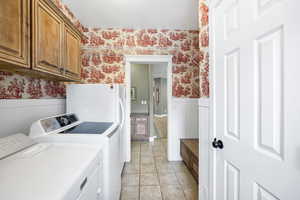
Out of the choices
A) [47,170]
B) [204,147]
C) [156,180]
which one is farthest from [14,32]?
[156,180]

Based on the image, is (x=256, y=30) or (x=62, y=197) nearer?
(x=62, y=197)

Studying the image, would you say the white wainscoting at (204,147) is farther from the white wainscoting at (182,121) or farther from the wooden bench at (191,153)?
the white wainscoting at (182,121)

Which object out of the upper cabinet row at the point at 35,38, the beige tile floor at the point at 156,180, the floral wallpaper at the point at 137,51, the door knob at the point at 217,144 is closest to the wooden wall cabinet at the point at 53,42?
the upper cabinet row at the point at 35,38

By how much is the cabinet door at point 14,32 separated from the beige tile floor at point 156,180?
1.88 m

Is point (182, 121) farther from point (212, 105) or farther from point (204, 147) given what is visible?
point (212, 105)

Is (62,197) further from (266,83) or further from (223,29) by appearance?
(223,29)

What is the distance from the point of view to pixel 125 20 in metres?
2.75

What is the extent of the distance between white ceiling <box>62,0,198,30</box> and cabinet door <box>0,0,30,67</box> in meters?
1.48

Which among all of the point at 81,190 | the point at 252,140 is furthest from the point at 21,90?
the point at 252,140

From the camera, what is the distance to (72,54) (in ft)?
6.27

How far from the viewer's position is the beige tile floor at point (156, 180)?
2031mm

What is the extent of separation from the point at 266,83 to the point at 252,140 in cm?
32

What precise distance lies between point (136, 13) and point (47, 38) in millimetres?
1604

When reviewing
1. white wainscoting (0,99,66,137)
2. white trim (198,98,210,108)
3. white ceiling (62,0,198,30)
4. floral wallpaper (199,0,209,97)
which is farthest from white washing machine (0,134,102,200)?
white ceiling (62,0,198,30)
